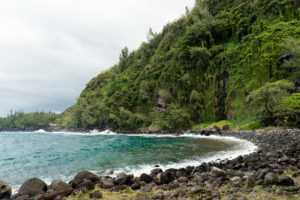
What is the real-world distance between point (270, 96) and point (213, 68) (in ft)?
106

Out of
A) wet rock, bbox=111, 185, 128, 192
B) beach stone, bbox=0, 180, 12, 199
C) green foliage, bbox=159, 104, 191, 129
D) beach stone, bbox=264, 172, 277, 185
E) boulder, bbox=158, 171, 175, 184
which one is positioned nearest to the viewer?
beach stone, bbox=264, 172, 277, 185

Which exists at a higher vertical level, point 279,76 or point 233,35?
point 233,35

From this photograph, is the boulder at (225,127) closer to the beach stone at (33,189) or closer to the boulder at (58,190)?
the boulder at (58,190)

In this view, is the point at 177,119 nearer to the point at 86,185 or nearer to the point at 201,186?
the point at 86,185

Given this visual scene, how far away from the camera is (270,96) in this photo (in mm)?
27766

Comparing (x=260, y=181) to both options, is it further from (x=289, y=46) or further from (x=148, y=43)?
(x=148, y=43)

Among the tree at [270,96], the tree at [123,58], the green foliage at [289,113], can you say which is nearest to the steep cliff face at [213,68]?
the tree at [270,96]

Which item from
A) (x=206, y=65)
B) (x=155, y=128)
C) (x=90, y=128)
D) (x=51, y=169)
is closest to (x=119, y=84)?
(x=90, y=128)

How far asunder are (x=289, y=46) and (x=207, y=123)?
1090 inches

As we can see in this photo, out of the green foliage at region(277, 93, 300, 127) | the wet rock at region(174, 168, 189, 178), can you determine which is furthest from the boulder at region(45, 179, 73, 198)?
the green foliage at region(277, 93, 300, 127)

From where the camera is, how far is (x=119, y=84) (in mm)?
102188

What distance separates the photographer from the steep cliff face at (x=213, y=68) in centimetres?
4511

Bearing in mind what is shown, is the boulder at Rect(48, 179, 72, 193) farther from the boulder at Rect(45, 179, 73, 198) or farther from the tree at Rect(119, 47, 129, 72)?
the tree at Rect(119, 47, 129, 72)

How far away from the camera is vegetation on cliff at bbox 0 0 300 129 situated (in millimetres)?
39594
